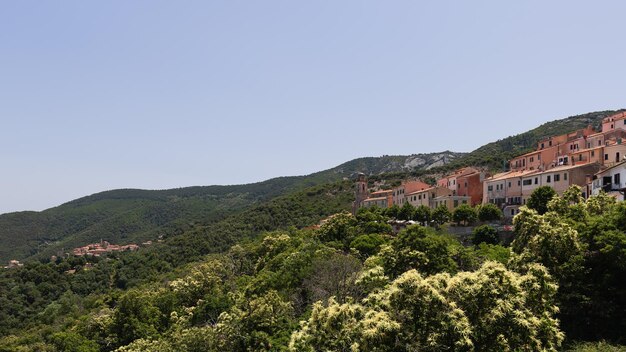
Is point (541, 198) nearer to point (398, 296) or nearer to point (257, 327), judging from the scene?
point (257, 327)

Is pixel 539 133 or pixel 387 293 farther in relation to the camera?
pixel 539 133

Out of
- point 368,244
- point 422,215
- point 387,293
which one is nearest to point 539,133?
point 422,215

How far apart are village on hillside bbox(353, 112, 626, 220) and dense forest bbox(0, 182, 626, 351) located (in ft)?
24.3

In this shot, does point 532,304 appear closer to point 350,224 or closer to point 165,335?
point 165,335

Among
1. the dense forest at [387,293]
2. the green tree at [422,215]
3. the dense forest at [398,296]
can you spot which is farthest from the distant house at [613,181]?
the green tree at [422,215]

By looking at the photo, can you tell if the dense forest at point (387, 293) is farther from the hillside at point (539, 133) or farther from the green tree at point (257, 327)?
the hillside at point (539, 133)

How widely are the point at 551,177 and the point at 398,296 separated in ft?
153

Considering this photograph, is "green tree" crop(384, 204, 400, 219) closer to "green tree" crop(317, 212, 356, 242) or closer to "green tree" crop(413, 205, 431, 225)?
"green tree" crop(413, 205, 431, 225)

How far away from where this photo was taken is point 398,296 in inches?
657

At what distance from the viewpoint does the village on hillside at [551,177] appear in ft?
173

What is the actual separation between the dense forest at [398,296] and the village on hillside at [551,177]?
7407mm

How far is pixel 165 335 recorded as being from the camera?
42.3 meters

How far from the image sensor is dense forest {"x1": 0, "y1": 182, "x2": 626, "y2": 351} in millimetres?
16859

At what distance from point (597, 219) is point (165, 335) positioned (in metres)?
34.5
